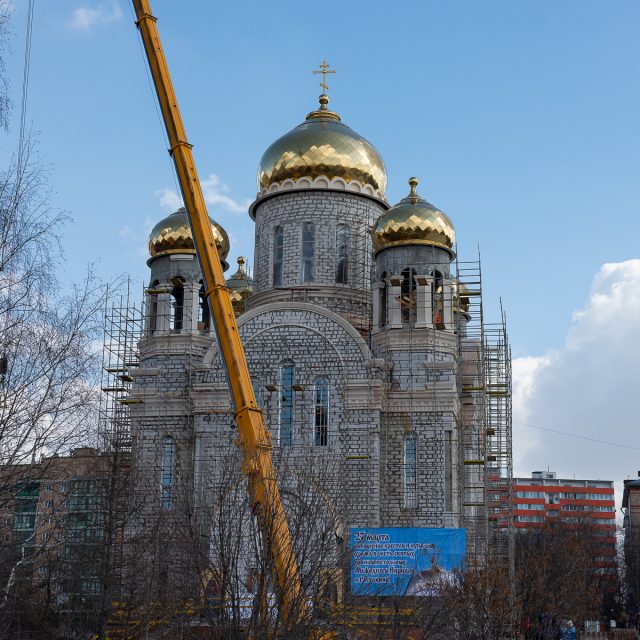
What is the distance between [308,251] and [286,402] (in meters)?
4.36

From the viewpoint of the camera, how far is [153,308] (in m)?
26.2

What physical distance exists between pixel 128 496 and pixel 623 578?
124 ft

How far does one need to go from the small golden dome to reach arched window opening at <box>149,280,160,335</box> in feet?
14.1

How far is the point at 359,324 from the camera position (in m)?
25.5

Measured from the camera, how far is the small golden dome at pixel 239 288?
102 ft

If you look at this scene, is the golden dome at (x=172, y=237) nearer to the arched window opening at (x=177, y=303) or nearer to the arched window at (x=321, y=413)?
the arched window opening at (x=177, y=303)

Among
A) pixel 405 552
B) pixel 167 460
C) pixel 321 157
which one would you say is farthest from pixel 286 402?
pixel 321 157

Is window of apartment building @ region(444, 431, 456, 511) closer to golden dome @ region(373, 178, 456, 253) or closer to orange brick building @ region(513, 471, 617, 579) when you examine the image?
golden dome @ region(373, 178, 456, 253)

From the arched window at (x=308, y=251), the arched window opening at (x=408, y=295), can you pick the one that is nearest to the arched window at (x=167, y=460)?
the arched window at (x=308, y=251)

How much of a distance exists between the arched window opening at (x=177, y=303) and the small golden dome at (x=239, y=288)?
385cm

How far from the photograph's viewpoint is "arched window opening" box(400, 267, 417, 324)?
24.6 metres

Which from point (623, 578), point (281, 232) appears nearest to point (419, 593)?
point (281, 232)

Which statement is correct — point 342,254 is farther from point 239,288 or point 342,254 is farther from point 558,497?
point 558,497

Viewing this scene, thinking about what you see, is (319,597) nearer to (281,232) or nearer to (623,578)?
(281,232)
